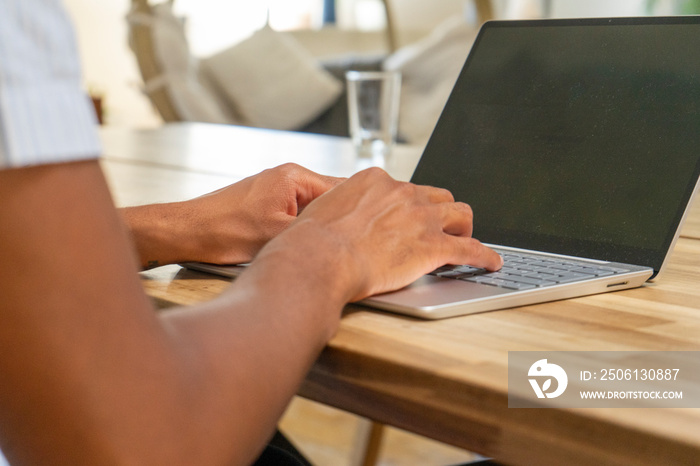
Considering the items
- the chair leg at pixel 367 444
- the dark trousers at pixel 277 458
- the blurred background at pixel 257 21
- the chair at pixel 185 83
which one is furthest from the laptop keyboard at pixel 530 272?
the blurred background at pixel 257 21

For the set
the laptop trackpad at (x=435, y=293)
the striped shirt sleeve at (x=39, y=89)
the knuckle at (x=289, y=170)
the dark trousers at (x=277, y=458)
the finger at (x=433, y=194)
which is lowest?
the dark trousers at (x=277, y=458)

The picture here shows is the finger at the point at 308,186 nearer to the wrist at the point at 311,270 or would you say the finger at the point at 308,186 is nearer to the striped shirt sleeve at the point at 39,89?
the wrist at the point at 311,270

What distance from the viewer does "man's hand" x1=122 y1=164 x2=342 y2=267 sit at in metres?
0.60

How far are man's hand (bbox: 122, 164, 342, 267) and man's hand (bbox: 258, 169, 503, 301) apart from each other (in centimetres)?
8

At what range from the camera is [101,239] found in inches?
13.1

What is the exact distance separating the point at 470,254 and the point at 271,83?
3201mm

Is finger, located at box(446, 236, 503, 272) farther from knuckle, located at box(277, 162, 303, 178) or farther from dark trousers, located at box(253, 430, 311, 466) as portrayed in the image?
dark trousers, located at box(253, 430, 311, 466)

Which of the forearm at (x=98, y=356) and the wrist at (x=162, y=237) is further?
the wrist at (x=162, y=237)

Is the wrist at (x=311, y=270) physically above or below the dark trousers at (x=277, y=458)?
above

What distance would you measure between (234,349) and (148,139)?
1.54 m

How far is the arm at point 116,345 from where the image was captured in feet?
1.05

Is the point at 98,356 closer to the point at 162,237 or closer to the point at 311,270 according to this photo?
the point at 311,270

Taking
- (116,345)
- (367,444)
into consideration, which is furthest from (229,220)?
(367,444)

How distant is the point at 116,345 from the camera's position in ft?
1.11
